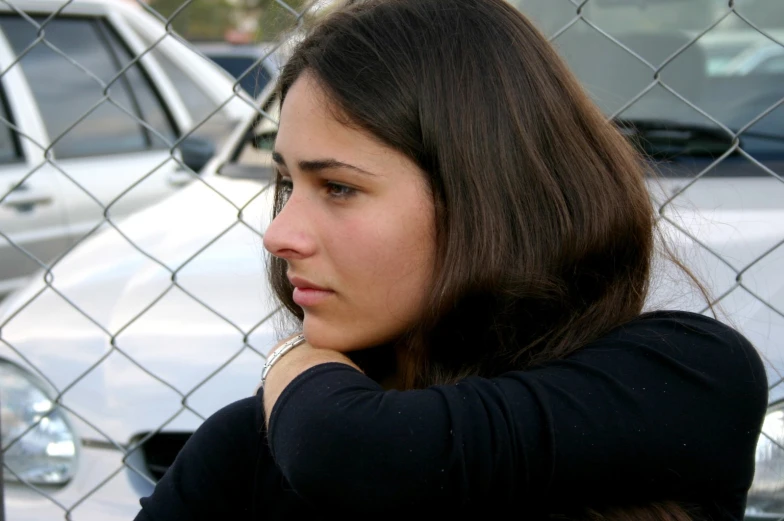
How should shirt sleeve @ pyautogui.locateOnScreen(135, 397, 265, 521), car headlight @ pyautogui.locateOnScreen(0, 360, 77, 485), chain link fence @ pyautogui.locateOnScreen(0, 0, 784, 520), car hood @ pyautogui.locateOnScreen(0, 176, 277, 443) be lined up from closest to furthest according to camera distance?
shirt sleeve @ pyautogui.locateOnScreen(135, 397, 265, 521), chain link fence @ pyautogui.locateOnScreen(0, 0, 784, 520), car hood @ pyautogui.locateOnScreen(0, 176, 277, 443), car headlight @ pyautogui.locateOnScreen(0, 360, 77, 485)

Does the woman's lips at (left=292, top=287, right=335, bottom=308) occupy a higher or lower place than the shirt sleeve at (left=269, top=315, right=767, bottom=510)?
higher

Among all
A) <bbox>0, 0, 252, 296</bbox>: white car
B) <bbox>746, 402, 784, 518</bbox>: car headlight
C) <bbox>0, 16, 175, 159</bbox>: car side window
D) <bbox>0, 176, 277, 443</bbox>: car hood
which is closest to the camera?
<bbox>746, 402, 784, 518</bbox>: car headlight

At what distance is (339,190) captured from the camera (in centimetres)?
118

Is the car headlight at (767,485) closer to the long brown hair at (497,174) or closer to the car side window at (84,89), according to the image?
the long brown hair at (497,174)

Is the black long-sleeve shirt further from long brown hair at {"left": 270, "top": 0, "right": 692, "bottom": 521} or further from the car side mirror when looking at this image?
the car side mirror

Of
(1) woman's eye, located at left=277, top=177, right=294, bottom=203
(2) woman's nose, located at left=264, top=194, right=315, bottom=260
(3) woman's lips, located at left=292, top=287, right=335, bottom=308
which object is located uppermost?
(1) woman's eye, located at left=277, top=177, right=294, bottom=203

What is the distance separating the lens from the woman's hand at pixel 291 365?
1.13m

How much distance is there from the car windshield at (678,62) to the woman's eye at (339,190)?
117 cm

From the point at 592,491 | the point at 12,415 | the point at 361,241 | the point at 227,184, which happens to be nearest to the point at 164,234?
the point at 227,184

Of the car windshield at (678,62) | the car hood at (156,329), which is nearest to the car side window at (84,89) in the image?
the car hood at (156,329)

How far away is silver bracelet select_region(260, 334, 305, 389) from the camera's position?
1.22 metres

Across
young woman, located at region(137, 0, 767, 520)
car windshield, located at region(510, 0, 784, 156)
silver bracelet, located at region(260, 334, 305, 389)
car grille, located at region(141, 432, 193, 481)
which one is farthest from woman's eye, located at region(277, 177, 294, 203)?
car windshield, located at region(510, 0, 784, 156)

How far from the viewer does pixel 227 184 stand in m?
2.66

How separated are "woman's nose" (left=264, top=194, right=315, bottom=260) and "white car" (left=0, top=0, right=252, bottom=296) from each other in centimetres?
241
